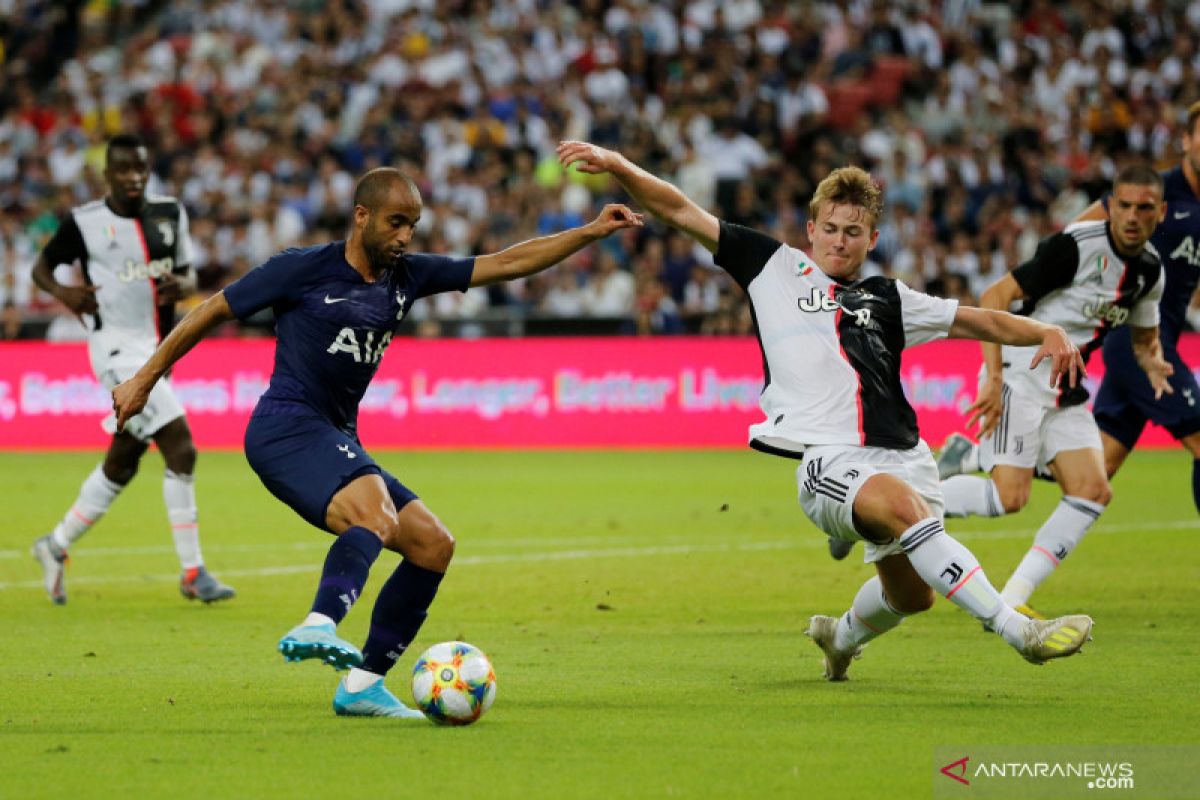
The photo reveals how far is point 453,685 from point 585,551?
21.6 feet

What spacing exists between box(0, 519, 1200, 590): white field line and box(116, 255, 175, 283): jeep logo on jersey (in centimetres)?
204

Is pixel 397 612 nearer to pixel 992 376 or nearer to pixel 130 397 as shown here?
pixel 130 397

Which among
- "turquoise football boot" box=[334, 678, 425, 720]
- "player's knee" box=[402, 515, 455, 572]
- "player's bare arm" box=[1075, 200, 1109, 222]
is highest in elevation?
"player's bare arm" box=[1075, 200, 1109, 222]

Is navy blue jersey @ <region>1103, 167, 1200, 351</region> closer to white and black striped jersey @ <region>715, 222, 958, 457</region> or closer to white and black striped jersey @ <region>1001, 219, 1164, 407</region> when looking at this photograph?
white and black striped jersey @ <region>1001, 219, 1164, 407</region>

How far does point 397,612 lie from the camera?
23.7 feet

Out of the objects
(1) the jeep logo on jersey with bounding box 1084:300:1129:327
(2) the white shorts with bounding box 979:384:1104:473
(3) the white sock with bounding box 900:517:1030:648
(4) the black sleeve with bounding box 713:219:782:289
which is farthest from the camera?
(2) the white shorts with bounding box 979:384:1104:473

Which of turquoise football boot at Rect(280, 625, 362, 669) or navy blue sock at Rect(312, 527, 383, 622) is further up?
navy blue sock at Rect(312, 527, 383, 622)

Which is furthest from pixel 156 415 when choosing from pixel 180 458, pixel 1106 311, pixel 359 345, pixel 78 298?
pixel 1106 311

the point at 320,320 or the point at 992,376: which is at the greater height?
the point at 320,320

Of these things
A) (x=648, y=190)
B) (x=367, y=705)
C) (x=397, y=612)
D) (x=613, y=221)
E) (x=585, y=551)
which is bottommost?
(x=585, y=551)

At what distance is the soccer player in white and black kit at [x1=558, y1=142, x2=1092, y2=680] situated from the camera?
741cm

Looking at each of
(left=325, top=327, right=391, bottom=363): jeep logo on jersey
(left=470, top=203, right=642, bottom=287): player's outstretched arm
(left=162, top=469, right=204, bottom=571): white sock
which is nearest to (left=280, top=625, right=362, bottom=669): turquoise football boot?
(left=325, top=327, right=391, bottom=363): jeep logo on jersey

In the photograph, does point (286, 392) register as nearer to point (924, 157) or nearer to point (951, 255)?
point (951, 255)

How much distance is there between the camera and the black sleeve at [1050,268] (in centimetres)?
975
